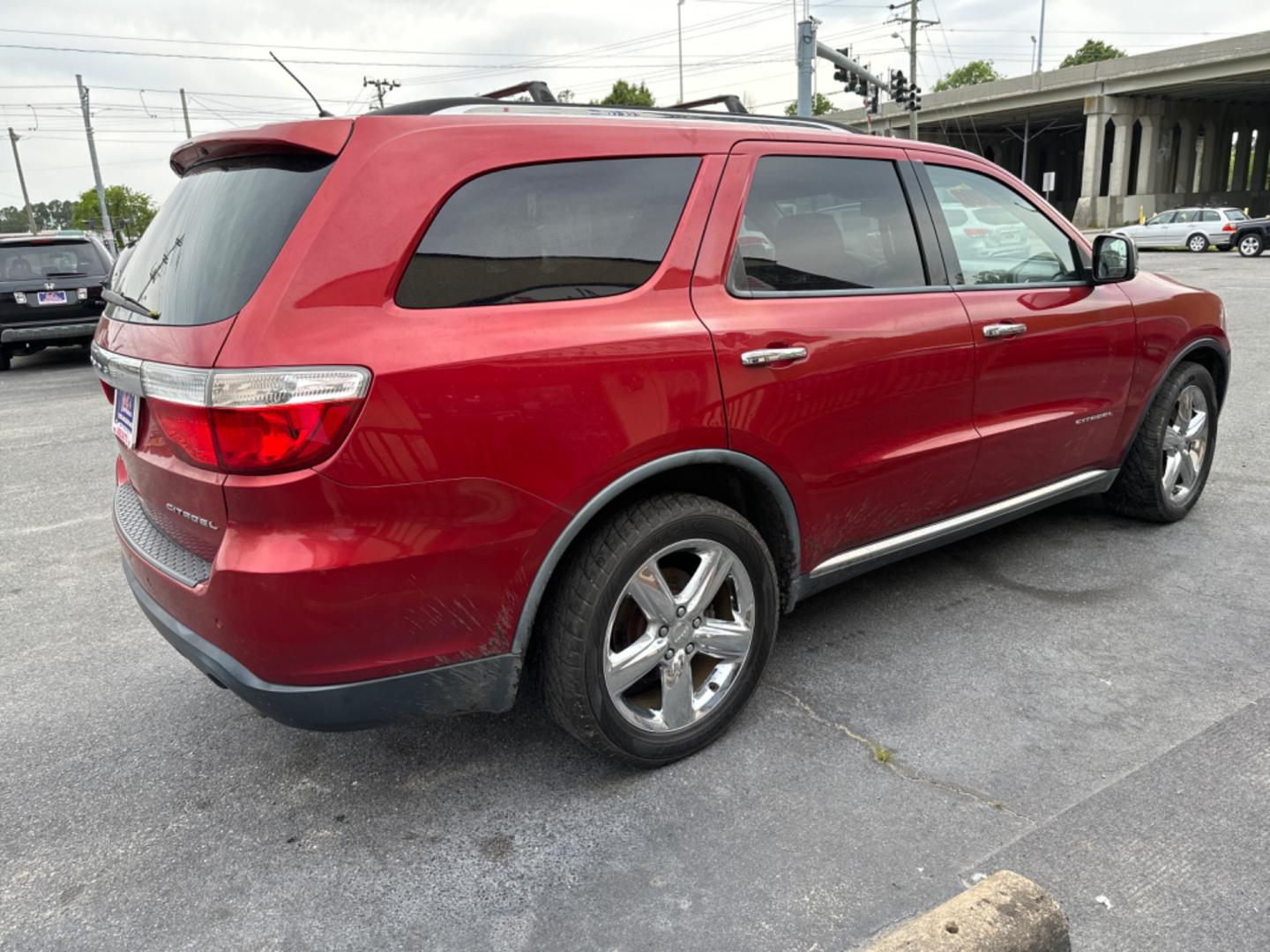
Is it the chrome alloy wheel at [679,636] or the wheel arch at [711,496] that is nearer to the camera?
the wheel arch at [711,496]

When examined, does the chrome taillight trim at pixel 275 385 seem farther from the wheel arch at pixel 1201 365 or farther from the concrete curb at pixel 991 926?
the wheel arch at pixel 1201 365

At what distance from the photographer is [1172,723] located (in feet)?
9.53

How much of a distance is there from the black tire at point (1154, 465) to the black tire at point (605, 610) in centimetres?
260

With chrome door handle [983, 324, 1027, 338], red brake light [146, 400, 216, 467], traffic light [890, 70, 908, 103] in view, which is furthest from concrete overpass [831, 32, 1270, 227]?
red brake light [146, 400, 216, 467]

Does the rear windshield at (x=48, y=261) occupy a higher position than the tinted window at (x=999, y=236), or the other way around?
the tinted window at (x=999, y=236)

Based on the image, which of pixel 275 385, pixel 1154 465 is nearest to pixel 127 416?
pixel 275 385

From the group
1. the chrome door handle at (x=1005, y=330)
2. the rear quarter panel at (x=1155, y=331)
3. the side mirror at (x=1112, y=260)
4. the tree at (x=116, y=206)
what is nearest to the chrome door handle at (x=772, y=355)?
the chrome door handle at (x=1005, y=330)

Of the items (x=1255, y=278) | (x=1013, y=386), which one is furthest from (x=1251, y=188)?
(x=1013, y=386)

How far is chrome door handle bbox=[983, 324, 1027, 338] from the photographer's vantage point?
135 inches

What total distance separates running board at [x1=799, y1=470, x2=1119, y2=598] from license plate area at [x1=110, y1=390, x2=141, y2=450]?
6.61 feet

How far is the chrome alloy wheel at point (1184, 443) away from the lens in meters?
4.52

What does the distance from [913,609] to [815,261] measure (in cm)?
153

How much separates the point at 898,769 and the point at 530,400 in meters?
1.50

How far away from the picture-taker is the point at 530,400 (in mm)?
2283
